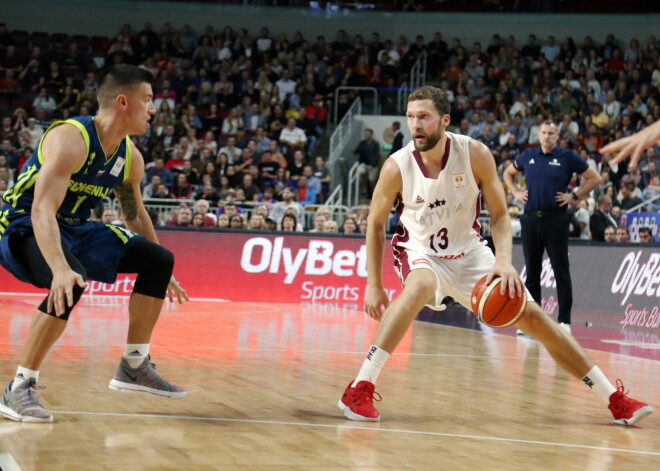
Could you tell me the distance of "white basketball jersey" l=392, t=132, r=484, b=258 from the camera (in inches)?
206

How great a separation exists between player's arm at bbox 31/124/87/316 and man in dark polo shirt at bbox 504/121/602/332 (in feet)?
20.1

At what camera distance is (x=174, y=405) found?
4.93 metres

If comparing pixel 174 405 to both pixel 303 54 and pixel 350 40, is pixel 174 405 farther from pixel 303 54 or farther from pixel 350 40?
pixel 350 40

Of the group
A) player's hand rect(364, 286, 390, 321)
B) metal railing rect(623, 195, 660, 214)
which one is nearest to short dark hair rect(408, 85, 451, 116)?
player's hand rect(364, 286, 390, 321)

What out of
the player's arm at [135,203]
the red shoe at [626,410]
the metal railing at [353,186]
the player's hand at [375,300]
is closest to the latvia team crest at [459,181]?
the player's hand at [375,300]

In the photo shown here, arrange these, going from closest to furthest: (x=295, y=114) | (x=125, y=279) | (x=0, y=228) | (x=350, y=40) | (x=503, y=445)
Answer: (x=503, y=445)
(x=0, y=228)
(x=125, y=279)
(x=295, y=114)
(x=350, y=40)

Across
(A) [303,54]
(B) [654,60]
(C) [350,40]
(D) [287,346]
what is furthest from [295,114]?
(D) [287,346]

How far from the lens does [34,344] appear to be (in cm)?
441

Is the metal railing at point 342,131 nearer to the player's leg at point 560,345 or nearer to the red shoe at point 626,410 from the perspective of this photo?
the player's leg at point 560,345

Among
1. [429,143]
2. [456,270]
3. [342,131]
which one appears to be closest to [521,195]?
[456,270]

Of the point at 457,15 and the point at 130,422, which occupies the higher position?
the point at 457,15

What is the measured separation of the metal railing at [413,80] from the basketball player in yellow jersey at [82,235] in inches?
730

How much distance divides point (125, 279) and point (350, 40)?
44.4 ft

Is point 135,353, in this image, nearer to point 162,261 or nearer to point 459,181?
point 162,261
